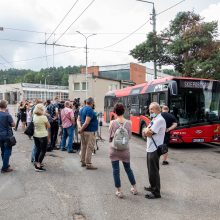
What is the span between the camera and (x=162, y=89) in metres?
13.0

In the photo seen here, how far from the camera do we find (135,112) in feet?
53.6

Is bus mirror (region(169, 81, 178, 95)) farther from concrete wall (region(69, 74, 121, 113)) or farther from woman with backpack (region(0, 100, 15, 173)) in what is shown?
concrete wall (region(69, 74, 121, 113))

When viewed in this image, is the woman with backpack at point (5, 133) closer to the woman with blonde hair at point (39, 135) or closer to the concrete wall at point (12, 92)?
the woman with blonde hair at point (39, 135)

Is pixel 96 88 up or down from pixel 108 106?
up

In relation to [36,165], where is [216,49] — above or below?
above

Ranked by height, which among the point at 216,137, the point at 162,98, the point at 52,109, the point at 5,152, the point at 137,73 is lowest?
the point at 216,137

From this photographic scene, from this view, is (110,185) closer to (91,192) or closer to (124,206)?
→ (91,192)

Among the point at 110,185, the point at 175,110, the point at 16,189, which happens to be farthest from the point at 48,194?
the point at 175,110

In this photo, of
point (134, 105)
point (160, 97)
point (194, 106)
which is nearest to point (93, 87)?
point (134, 105)

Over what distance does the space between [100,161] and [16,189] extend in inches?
132

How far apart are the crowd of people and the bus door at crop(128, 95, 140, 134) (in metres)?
4.40

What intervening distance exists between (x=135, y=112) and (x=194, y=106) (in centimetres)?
431

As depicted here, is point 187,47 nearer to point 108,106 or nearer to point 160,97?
point 108,106

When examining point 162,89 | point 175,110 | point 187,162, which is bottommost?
point 187,162
